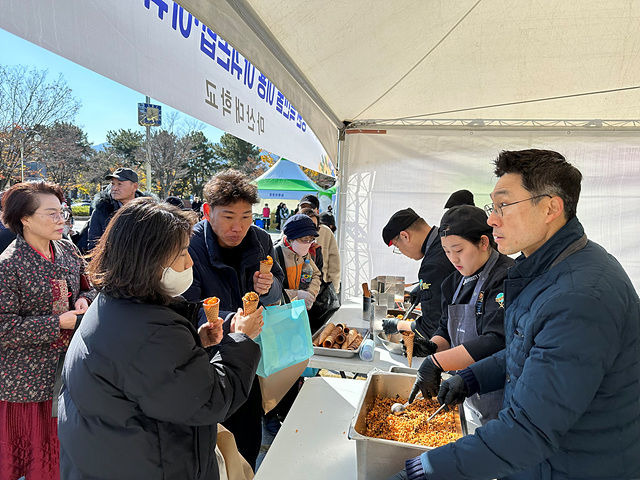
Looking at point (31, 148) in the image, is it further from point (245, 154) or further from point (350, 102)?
point (245, 154)

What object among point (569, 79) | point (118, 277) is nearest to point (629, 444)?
point (118, 277)

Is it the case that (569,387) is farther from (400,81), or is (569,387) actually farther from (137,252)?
(400,81)

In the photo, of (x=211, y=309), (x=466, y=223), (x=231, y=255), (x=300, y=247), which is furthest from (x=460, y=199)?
(x=211, y=309)

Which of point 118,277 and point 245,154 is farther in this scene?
point 245,154

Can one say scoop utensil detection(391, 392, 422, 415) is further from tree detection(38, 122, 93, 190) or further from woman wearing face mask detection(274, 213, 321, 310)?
tree detection(38, 122, 93, 190)

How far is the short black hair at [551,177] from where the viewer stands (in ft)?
4.04

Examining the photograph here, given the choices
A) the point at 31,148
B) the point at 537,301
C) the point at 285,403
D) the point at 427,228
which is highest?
the point at 31,148

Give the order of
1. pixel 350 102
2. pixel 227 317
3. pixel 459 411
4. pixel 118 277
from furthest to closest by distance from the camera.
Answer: pixel 350 102 < pixel 227 317 < pixel 459 411 < pixel 118 277

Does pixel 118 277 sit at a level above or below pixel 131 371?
above

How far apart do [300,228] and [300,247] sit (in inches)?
7.2

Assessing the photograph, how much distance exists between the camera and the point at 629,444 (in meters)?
1.11

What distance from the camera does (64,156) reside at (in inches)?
785

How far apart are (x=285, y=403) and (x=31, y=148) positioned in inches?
567

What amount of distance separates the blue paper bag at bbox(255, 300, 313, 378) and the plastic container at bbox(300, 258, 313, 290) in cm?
188
